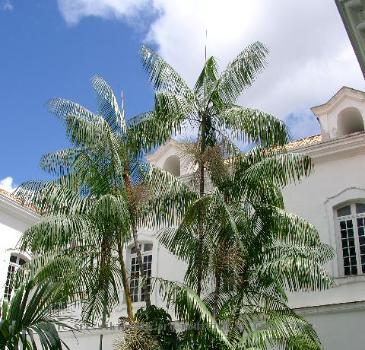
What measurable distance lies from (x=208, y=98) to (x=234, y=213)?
2.57 m

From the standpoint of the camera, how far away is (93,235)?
1233 centimetres

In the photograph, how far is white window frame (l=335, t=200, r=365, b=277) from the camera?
615 inches

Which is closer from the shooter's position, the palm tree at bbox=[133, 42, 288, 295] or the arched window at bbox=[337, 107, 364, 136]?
the palm tree at bbox=[133, 42, 288, 295]

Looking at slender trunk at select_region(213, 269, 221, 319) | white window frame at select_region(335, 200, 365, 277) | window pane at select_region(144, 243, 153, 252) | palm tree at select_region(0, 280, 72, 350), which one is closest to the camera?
palm tree at select_region(0, 280, 72, 350)

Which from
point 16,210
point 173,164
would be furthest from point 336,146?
point 16,210

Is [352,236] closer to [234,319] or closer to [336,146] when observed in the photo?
[336,146]

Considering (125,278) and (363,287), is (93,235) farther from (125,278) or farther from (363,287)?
(363,287)

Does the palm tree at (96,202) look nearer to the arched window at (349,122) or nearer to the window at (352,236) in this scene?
the window at (352,236)

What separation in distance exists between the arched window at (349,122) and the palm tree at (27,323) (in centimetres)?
1028

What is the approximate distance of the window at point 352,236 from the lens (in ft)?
51.3

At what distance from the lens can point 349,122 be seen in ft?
58.1

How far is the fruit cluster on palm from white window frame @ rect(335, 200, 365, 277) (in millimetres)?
2437

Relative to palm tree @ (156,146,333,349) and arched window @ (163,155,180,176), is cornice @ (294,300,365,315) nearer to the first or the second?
palm tree @ (156,146,333,349)

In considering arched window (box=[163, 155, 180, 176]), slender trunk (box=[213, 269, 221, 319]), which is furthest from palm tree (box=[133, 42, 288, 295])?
arched window (box=[163, 155, 180, 176])
